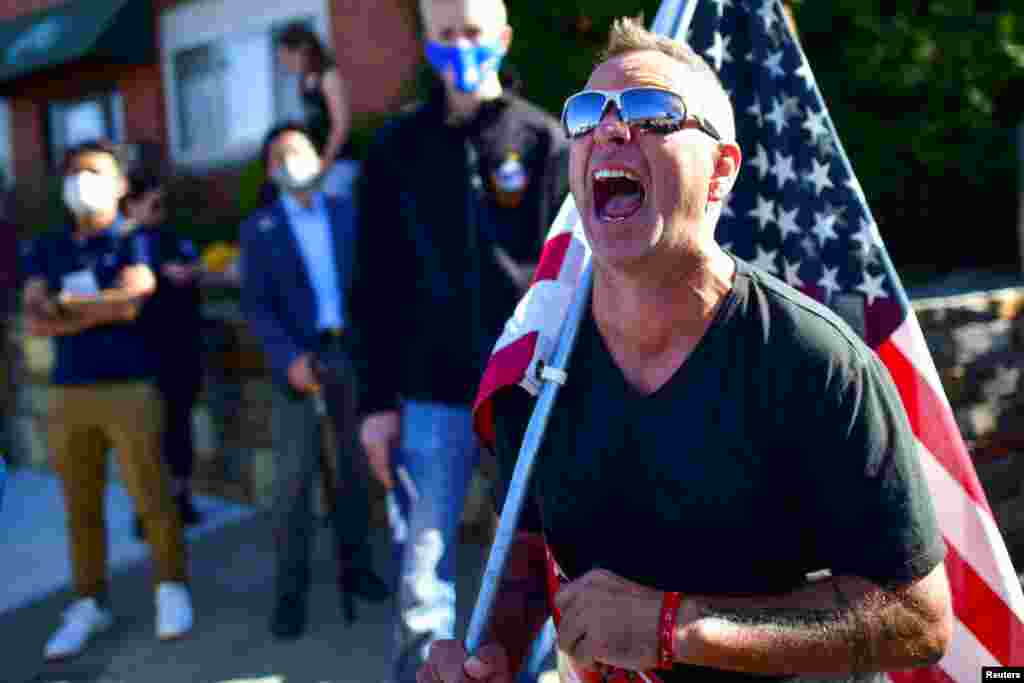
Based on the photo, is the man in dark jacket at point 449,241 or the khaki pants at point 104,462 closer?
the man in dark jacket at point 449,241

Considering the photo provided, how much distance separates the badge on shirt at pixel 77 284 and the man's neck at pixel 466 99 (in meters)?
2.06

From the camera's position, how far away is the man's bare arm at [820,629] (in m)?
1.65

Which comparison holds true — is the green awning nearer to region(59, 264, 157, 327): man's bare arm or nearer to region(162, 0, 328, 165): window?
region(162, 0, 328, 165): window

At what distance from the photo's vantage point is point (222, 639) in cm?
452

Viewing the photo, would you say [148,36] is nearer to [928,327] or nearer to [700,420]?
[928,327]

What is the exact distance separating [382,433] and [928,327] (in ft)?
→ 7.09

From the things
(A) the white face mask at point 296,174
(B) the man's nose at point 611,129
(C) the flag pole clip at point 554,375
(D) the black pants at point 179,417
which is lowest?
(D) the black pants at point 179,417

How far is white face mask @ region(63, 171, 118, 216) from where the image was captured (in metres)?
4.54

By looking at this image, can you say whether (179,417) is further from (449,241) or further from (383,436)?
(449,241)

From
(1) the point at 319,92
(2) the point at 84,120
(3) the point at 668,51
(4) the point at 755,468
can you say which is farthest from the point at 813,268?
(2) the point at 84,120

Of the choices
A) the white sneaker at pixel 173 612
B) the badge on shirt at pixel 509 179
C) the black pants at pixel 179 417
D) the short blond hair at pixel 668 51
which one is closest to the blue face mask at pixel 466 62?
the badge on shirt at pixel 509 179

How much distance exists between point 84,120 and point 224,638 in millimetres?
10013

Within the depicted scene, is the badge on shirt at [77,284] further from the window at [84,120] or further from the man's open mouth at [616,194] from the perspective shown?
the window at [84,120]

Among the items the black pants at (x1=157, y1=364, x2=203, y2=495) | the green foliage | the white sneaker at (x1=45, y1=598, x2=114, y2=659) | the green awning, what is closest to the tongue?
the white sneaker at (x1=45, y1=598, x2=114, y2=659)
